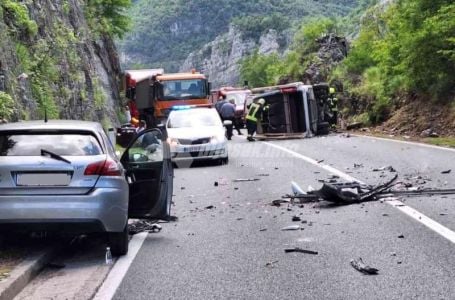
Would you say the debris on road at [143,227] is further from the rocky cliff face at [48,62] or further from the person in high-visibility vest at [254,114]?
the person in high-visibility vest at [254,114]

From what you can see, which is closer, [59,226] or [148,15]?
[59,226]

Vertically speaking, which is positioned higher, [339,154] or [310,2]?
[310,2]

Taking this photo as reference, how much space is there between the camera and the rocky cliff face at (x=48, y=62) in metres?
15.7

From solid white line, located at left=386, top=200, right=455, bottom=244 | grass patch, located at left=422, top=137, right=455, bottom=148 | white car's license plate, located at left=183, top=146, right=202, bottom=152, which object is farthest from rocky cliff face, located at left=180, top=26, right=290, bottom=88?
solid white line, located at left=386, top=200, right=455, bottom=244

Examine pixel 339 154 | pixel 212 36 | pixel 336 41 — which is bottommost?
pixel 339 154

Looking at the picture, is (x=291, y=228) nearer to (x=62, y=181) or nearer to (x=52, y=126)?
(x=62, y=181)

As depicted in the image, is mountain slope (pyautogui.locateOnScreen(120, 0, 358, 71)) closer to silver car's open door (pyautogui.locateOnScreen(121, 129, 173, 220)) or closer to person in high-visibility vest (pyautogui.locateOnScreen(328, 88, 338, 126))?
person in high-visibility vest (pyautogui.locateOnScreen(328, 88, 338, 126))

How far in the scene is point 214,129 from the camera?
62.2 ft

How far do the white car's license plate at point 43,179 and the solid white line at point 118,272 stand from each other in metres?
1.02

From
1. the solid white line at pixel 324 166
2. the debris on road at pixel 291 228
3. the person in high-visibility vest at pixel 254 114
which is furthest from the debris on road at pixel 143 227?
the person in high-visibility vest at pixel 254 114

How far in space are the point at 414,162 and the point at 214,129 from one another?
18.3ft

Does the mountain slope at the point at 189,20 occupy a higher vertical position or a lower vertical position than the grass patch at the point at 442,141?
higher

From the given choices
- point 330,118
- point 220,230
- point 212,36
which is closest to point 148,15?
point 212,36

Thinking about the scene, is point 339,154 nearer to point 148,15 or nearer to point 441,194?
point 441,194
